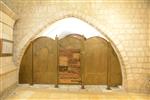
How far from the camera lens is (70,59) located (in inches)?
301

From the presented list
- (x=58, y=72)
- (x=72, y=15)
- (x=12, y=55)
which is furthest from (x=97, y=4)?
(x=12, y=55)

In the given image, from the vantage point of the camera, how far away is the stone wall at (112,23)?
7.15 m

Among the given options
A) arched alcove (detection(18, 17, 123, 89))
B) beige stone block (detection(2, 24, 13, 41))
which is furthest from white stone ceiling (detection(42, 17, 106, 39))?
beige stone block (detection(2, 24, 13, 41))

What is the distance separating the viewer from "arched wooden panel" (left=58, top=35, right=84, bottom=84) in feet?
24.9

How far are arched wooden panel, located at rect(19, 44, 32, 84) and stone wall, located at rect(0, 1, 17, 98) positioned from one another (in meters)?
0.46

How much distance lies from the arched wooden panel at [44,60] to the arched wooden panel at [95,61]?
1007 mm

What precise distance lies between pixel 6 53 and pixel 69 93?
198cm

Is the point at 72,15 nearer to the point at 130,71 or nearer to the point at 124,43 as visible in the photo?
the point at 124,43

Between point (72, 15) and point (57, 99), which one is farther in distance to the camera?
point (72, 15)

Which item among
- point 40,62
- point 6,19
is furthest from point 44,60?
point 6,19

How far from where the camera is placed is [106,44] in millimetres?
7605

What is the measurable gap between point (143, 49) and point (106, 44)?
44.7 inches

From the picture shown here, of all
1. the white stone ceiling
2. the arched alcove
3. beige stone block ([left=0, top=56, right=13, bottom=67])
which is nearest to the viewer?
beige stone block ([left=0, top=56, right=13, bottom=67])

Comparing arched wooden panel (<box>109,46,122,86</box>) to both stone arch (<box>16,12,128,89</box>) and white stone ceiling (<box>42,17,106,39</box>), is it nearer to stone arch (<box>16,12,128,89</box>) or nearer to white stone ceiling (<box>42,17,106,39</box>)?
stone arch (<box>16,12,128,89</box>)
